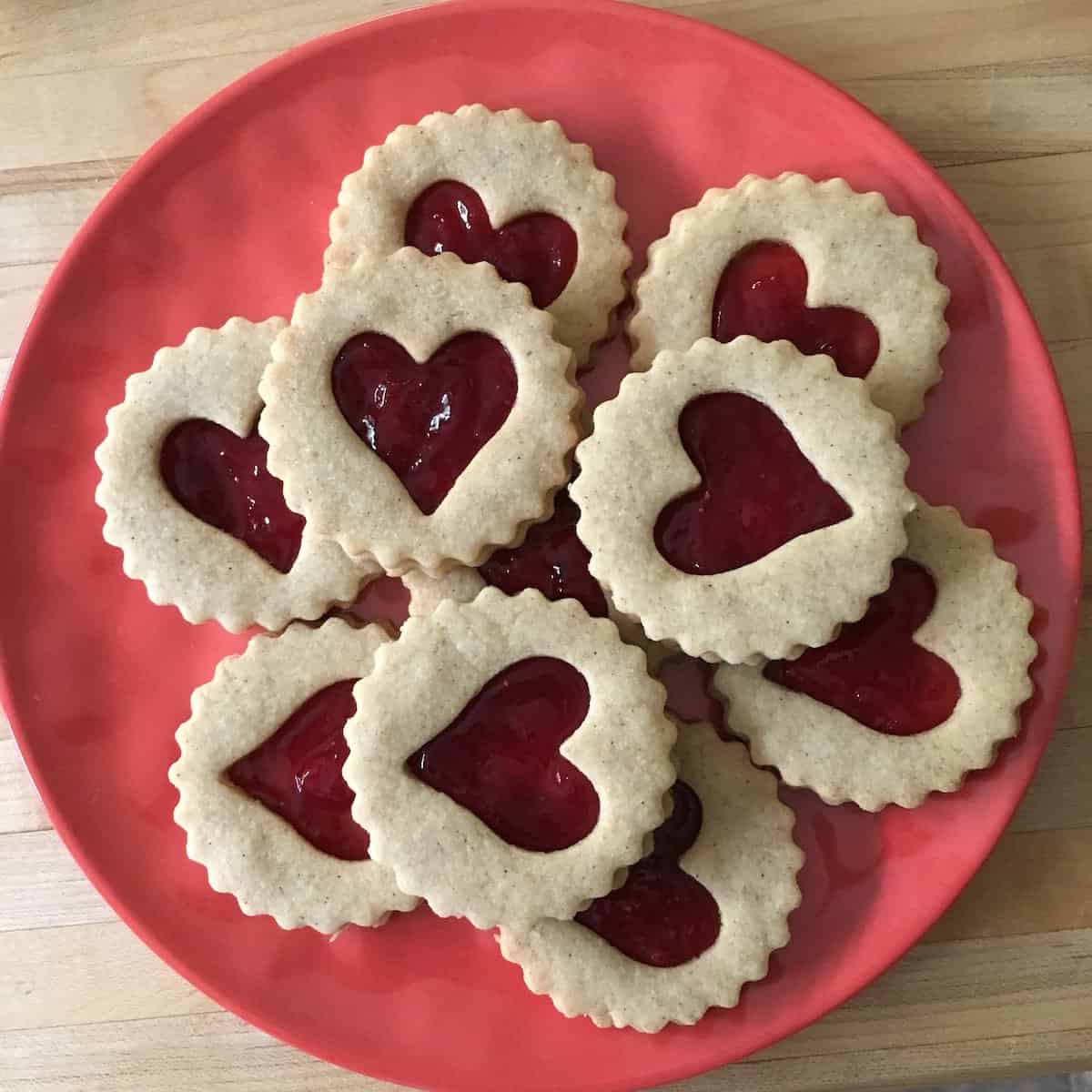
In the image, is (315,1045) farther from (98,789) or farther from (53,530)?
(53,530)

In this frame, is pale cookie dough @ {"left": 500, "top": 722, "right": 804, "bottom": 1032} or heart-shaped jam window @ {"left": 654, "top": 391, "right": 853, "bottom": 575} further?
pale cookie dough @ {"left": 500, "top": 722, "right": 804, "bottom": 1032}

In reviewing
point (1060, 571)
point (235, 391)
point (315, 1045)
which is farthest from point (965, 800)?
point (235, 391)

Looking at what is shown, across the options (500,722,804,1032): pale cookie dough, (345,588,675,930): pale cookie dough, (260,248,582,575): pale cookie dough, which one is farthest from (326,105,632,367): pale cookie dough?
(500,722,804,1032): pale cookie dough

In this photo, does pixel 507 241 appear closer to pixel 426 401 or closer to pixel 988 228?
pixel 426 401

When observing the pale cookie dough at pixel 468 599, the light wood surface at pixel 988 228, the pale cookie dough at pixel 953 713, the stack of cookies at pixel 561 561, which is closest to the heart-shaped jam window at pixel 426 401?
the stack of cookies at pixel 561 561

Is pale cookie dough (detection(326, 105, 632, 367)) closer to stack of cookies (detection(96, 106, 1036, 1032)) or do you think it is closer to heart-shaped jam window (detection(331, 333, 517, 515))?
stack of cookies (detection(96, 106, 1036, 1032))

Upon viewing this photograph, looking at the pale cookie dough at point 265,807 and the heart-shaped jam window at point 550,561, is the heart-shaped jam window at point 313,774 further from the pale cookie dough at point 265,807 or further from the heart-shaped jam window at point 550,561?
the heart-shaped jam window at point 550,561
